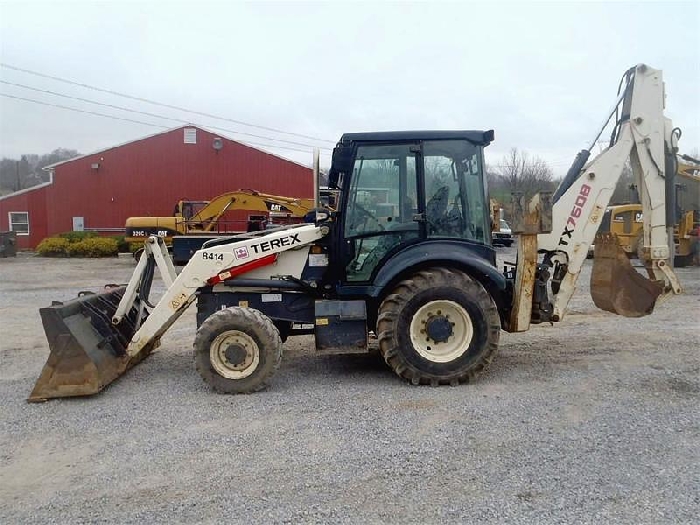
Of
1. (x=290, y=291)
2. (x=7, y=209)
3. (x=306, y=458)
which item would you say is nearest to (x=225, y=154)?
(x=7, y=209)

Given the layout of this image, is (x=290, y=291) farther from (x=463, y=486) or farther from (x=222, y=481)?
(x=463, y=486)

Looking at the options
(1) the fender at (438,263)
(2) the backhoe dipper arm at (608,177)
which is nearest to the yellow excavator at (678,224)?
(2) the backhoe dipper arm at (608,177)

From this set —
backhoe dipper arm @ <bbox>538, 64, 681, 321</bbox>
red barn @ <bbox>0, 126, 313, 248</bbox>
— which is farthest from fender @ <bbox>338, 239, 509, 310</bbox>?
red barn @ <bbox>0, 126, 313, 248</bbox>

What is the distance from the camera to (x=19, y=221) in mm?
29750

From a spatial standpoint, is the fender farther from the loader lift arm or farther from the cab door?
the loader lift arm

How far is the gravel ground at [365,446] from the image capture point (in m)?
3.49

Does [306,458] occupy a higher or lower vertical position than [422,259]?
lower

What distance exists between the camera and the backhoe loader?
5707mm

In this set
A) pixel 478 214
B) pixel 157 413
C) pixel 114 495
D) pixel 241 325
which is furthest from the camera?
pixel 478 214

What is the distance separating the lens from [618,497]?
3541 millimetres

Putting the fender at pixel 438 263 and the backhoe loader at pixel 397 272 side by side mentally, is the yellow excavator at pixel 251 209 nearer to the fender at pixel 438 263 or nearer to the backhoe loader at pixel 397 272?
the backhoe loader at pixel 397 272

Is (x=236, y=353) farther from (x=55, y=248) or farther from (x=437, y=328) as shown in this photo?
(x=55, y=248)

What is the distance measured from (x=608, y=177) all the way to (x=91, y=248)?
78.9ft

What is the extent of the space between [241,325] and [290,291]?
0.81 m
